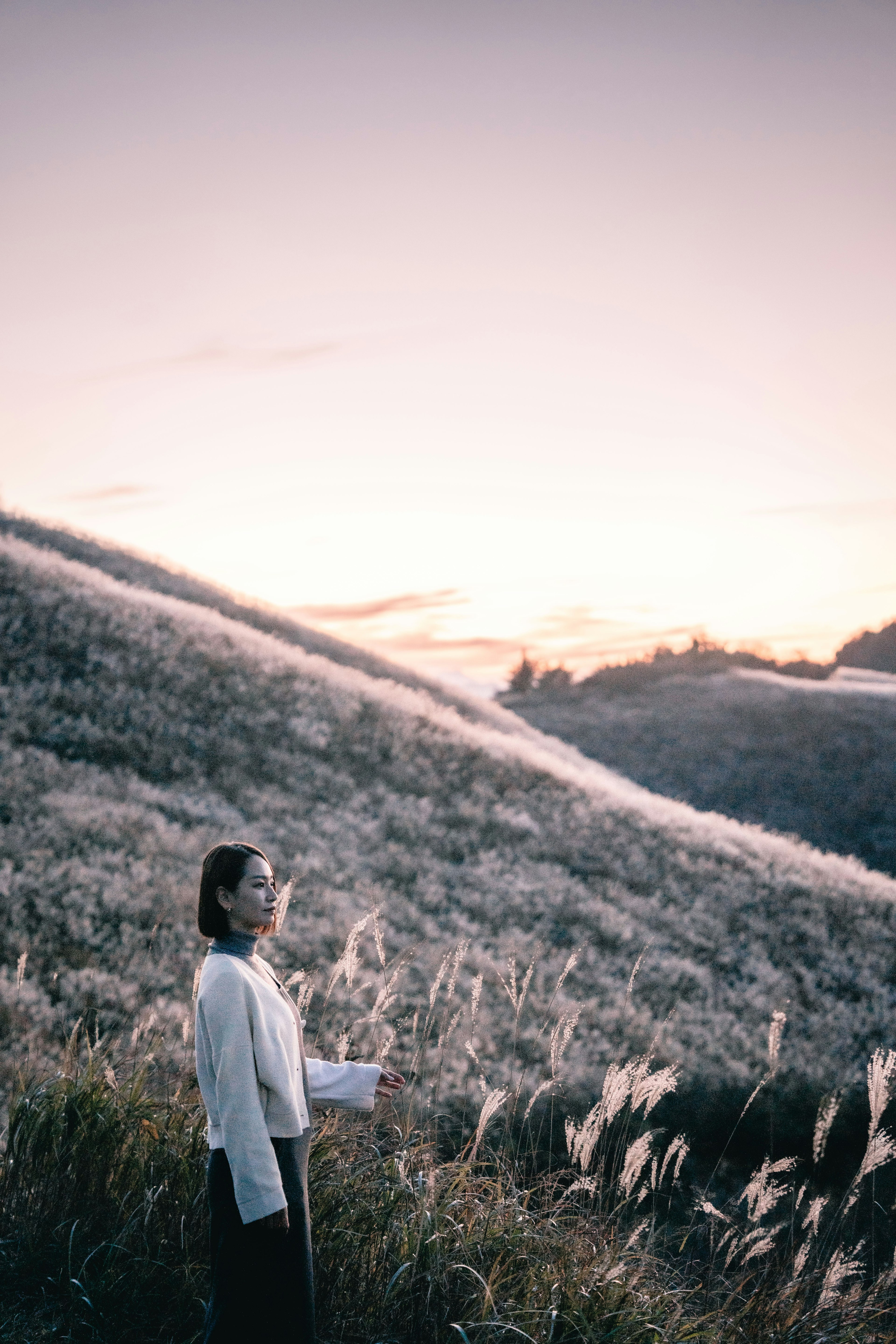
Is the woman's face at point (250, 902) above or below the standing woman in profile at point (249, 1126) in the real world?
above

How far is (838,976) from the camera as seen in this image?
13.7 meters

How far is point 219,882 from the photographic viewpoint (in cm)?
341

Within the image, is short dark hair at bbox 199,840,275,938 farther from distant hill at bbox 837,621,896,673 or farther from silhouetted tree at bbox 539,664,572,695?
distant hill at bbox 837,621,896,673

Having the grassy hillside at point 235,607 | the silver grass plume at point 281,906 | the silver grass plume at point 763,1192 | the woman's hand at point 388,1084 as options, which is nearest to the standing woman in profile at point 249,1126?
the silver grass plume at point 281,906

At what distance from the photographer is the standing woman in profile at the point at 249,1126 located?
304cm

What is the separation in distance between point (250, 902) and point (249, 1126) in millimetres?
836

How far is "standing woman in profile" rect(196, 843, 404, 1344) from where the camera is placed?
3.04 metres

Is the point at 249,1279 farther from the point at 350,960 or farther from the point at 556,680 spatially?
the point at 556,680

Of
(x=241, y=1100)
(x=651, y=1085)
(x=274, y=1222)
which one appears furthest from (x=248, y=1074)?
(x=651, y=1085)

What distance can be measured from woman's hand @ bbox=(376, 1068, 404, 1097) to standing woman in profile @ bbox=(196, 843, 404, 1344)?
433 mm

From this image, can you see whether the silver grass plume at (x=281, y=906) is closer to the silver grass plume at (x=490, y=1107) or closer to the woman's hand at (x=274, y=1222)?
the woman's hand at (x=274, y=1222)

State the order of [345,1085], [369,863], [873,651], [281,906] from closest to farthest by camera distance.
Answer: [345,1085] < [281,906] < [369,863] < [873,651]

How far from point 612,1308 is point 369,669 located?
26.9 m

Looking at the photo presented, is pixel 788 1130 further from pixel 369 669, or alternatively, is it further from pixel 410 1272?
pixel 369 669
